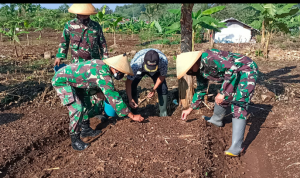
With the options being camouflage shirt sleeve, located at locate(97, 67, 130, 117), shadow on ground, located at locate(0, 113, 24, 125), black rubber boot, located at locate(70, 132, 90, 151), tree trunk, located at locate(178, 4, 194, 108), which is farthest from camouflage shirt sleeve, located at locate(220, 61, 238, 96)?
shadow on ground, located at locate(0, 113, 24, 125)

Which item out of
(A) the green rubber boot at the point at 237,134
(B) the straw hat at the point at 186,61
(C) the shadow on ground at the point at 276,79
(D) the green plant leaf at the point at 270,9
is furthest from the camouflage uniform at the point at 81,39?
(D) the green plant leaf at the point at 270,9

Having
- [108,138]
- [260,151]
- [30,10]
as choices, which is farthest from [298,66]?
[30,10]

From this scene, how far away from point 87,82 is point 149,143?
1.08 meters

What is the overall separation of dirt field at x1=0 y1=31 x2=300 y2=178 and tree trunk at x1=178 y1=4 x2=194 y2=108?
301 mm

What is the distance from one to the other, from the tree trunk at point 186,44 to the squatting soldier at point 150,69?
41 centimetres

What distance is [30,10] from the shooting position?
107 ft

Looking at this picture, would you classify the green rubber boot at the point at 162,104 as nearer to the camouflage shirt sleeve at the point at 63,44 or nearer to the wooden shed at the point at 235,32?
the camouflage shirt sleeve at the point at 63,44

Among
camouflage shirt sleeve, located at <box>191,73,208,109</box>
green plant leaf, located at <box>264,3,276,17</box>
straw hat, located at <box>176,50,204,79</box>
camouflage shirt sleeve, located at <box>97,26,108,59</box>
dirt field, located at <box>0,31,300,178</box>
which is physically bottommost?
dirt field, located at <box>0,31,300,178</box>

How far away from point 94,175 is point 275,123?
3.00 meters

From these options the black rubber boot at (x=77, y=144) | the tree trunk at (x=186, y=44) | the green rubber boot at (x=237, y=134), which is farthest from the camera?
the tree trunk at (x=186, y=44)

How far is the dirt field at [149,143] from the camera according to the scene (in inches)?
108

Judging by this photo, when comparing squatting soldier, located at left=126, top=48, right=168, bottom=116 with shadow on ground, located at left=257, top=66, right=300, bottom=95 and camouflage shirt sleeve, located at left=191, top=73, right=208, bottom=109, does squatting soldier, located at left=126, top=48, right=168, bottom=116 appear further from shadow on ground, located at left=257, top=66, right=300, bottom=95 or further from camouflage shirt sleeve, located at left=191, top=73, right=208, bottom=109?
shadow on ground, located at left=257, top=66, right=300, bottom=95

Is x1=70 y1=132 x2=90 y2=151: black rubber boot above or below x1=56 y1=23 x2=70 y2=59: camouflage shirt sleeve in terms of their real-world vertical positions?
below

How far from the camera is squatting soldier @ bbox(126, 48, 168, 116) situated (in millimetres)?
3221
